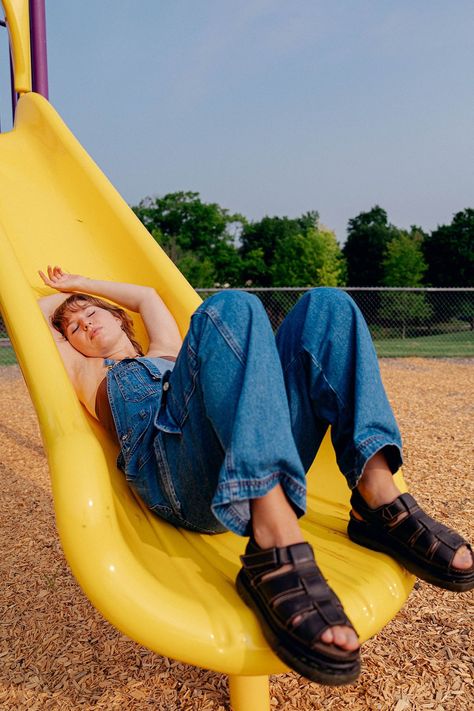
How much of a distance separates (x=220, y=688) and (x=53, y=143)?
2.49 metres

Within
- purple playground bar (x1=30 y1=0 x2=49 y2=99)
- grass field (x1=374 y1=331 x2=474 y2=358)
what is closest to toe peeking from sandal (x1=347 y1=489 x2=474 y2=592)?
purple playground bar (x1=30 y1=0 x2=49 y2=99)

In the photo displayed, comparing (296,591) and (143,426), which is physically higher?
(143,426)

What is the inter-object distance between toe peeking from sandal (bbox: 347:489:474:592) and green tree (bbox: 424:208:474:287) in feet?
74.1

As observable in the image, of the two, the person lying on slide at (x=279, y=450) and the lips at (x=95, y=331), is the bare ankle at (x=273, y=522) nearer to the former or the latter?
the person lying on slide at (x=279, y=450)

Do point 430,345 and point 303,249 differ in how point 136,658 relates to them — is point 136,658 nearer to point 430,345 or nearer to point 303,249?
point 430,345

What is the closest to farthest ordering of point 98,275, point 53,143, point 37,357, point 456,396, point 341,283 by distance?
point 37,357 → point 98,275 → point 53,143 → point 456,396 → point 341,283

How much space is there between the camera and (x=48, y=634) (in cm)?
176

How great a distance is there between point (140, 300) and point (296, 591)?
132cm

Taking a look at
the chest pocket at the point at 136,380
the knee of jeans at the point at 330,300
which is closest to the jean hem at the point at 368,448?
the knee of jeans at the point at 330,300

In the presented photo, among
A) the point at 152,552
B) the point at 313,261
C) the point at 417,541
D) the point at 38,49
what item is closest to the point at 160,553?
the point at 152,552

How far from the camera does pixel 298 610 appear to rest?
0.93 metres

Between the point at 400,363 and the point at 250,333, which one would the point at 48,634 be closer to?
the point at 250,333

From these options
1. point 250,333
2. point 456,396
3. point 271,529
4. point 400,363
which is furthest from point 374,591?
point 400,363

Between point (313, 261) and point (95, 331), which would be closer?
point (95, 331)
